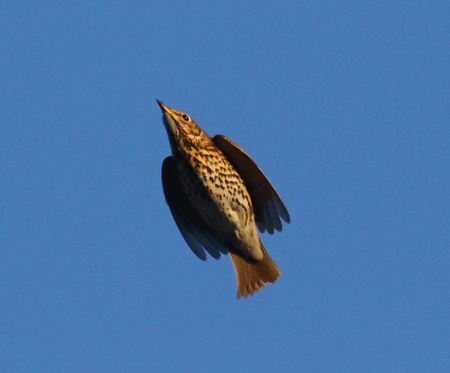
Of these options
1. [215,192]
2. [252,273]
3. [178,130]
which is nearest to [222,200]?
[215,192]

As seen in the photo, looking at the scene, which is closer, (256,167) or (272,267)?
(256,167)

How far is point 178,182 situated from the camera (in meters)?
13.1

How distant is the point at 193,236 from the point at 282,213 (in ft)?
3.58

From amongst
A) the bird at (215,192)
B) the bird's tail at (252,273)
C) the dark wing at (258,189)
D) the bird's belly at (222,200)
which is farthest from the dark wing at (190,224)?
the dark wing at (258,189)

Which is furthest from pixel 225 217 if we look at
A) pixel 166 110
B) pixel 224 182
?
pixel 166 110

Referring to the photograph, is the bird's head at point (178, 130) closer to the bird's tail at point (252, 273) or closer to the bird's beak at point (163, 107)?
the bird's beak at point (163, 107)

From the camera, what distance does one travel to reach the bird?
41.3 ft

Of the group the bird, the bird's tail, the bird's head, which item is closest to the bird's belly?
the bird

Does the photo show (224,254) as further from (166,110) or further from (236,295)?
(166,110)

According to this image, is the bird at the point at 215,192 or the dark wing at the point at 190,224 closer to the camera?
the bird at the point at 215,192

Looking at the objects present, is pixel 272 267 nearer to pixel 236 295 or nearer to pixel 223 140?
pixel 236 295

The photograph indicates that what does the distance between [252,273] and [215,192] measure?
4.44 feet

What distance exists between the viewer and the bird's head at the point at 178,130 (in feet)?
41.6

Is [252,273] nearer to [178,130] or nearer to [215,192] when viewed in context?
[215,192]
